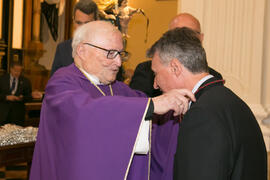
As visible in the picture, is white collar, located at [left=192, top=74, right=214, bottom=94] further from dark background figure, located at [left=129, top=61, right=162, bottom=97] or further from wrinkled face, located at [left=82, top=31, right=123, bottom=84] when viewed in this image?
dark background figure, located at [left=129, top=61, right=162, bottom=97]

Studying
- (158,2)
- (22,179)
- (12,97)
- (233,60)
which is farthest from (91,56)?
(158,2)

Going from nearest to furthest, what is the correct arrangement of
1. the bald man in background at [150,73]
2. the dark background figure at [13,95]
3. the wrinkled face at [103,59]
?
the wrinkled face at [103,59], the bald man in background at [150,73], the dark background figure at [13,95]

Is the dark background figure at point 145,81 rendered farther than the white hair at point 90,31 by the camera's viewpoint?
Yes

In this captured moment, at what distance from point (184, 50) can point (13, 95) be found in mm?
6915

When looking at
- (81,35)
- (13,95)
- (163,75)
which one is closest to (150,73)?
(81,35)

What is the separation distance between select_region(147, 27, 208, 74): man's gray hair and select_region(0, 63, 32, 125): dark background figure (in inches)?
261

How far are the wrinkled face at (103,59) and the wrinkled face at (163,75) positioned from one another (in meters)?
0.32

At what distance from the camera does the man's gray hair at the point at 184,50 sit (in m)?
2.05

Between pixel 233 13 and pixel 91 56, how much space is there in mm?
2157

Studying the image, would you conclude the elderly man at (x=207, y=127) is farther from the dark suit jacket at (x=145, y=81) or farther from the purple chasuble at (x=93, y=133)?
the dark suit jacket at (x=145, y=81)

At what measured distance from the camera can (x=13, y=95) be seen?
27.4ft

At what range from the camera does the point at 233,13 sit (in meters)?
4.04

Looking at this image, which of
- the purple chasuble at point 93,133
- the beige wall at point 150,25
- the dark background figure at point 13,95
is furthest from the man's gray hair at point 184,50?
the beige wall at point 150,25

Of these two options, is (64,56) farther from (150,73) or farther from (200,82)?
(200,82)
